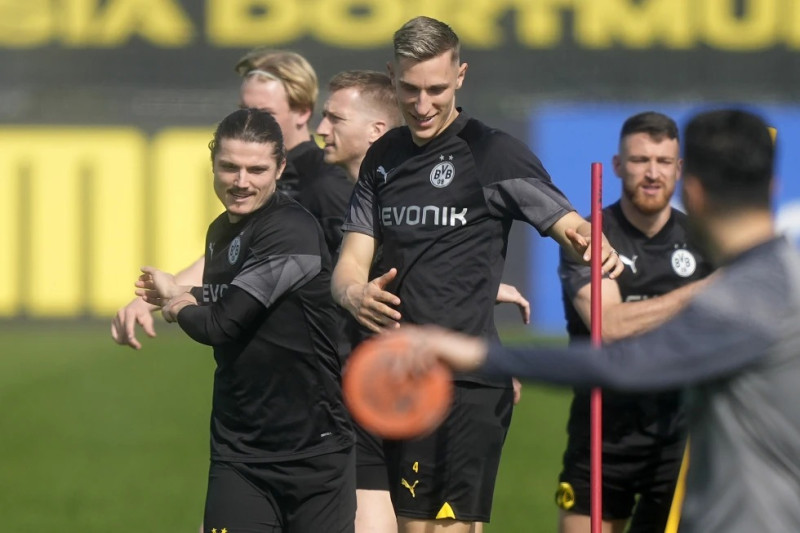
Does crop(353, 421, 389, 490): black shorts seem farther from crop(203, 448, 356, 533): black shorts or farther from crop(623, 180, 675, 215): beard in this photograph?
crop(623, 180, 675, 215): beard

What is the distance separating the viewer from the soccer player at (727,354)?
10.3 feet

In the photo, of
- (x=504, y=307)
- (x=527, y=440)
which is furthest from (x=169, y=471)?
(x=504, y=307)

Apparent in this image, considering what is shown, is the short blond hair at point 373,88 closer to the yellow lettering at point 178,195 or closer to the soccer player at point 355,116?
the soccer player at point 355,116

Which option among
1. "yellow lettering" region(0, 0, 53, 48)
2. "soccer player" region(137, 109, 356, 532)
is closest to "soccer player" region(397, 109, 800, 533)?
"soccer player" region(137, 109, 356, 532)

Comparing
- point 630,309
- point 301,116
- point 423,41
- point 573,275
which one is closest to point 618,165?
point 573,275

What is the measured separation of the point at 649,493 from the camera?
19.9 feet

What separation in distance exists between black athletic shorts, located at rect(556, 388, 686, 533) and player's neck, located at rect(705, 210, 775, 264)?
9.10 feet

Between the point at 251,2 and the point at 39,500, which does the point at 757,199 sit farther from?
the point at 251,2

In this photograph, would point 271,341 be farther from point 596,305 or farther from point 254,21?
point 254,21

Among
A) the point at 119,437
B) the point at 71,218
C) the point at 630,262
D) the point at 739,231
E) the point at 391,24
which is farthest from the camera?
the point at 391,24

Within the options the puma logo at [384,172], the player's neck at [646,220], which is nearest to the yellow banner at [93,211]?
the player's neck at [646,220]

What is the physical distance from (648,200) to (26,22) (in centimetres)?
1196

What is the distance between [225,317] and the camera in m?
5.25

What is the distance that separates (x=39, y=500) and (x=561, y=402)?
17.4 feet
